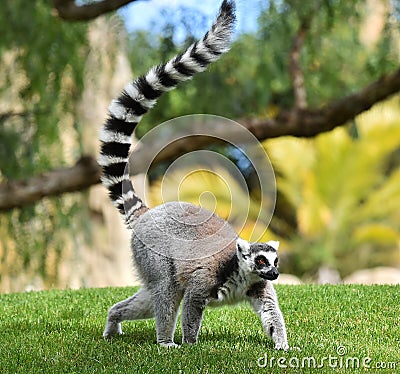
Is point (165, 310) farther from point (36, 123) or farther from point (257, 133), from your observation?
point (36, 123)

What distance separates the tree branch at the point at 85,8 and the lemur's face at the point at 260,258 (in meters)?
2.71

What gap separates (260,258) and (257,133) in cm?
294

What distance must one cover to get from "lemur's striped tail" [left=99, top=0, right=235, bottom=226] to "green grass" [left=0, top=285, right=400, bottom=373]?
0.78 m

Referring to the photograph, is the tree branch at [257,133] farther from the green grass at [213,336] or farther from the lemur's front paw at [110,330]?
the lemur's front paw at [110,330]

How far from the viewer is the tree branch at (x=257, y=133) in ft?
19.6

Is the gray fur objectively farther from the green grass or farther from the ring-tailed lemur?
the green grass

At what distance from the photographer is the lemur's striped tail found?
3.44m

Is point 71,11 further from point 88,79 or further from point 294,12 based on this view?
point 294,12

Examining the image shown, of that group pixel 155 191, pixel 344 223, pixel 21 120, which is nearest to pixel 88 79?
pixel 21 120

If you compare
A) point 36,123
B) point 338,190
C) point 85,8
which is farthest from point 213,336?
point 338,190

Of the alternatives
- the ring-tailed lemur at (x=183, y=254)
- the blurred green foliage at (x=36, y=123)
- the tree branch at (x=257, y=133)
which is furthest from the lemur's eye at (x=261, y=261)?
the blurred green foliage at (x=36, y=123)

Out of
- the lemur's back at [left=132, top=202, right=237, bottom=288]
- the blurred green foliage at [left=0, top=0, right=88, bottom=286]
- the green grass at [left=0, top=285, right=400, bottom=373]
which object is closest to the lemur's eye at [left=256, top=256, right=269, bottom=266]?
the lemur's back at [left=132, top=202, right=237, bottom=288]

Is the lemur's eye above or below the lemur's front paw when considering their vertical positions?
above

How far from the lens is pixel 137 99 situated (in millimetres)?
3756
